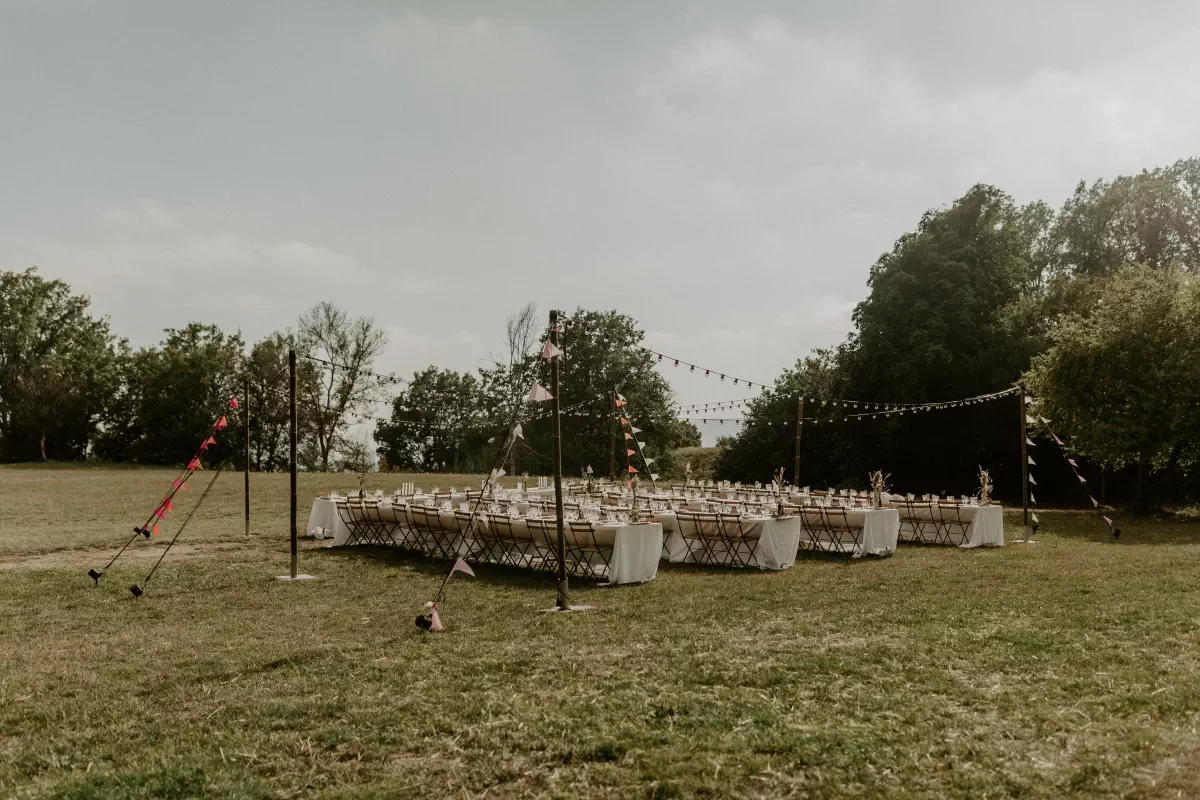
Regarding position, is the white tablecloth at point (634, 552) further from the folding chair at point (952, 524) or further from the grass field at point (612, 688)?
the folding chair at point (952, 524)

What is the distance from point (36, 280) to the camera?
149ft

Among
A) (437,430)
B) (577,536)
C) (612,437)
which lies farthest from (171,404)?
(577,536)

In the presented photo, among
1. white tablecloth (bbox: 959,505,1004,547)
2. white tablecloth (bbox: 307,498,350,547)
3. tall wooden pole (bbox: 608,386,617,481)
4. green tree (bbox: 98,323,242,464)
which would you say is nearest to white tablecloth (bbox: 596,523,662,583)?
tall wooden pole (bbox: 608,386,617,481)

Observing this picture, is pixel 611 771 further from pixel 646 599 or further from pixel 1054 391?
pixel 1054 391

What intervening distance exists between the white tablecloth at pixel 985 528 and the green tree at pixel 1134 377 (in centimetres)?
817

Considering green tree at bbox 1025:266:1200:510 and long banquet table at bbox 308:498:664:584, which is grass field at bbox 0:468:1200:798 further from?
green tree at bbox 1025:266:1200:510

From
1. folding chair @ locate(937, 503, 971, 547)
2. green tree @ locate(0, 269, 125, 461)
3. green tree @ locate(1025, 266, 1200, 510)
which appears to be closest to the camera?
folding chair @ locate(937, 503, 971, 547)

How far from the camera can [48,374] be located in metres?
41.3

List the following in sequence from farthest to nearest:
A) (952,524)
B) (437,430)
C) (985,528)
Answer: (437,430) → (952,524) → (985,528)

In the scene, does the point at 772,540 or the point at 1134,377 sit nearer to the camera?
the point at 772,540

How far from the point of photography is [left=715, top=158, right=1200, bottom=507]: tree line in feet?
72.3

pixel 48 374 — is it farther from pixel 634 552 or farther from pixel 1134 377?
pixel 1134 377

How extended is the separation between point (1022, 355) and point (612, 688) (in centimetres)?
2804

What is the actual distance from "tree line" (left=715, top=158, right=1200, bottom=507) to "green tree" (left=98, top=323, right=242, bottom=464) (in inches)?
1044
